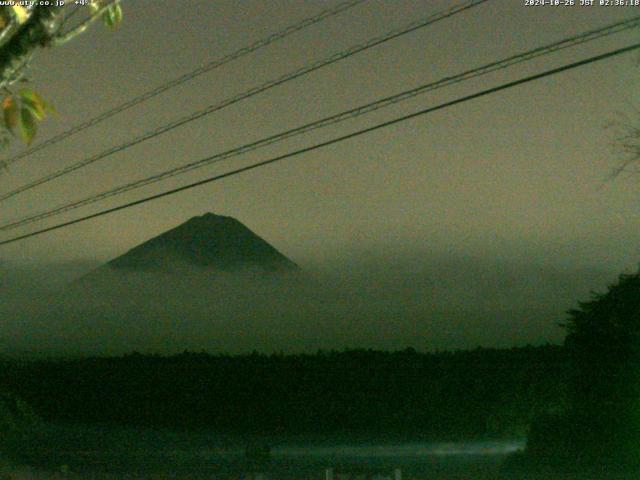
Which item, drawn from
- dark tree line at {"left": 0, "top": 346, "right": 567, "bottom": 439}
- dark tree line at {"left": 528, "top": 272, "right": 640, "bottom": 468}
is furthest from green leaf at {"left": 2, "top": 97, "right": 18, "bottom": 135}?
dark tree line at {"left": 0, "top": 346, "right": 567, "bottom": 439}

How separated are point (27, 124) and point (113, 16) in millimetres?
929

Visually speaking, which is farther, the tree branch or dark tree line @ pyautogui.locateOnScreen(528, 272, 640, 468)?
dark tree line @ pyautogui.locateOnScreen(528, 272, 640, 468)

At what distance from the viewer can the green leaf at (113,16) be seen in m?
4.95

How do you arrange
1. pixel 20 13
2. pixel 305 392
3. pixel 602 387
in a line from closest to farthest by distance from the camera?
pixel 20 13, pixel 602 387, pixel 305 392

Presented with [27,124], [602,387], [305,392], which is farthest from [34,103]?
[305,392]

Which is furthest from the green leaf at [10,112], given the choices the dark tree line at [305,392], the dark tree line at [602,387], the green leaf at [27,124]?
the dark tree line at [305,392]

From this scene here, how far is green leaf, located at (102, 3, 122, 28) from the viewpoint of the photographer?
4949 mm

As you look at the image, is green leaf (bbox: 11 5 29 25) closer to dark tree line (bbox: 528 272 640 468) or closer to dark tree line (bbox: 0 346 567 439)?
dark tree line (bbox: 528 272 640 468)

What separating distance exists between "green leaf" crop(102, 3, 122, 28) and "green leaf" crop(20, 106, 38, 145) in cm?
89

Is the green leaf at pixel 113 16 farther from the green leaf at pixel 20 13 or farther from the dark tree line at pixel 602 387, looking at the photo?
the dark tree line at pixel 602 387

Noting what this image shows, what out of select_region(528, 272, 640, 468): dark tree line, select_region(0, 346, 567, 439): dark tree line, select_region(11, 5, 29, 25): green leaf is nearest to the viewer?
select_region(11, 5, 29, 25): green leaf

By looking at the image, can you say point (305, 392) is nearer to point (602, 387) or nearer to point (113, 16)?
point (602, 387)

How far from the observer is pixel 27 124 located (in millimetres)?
4336

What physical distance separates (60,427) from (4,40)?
4538cm
